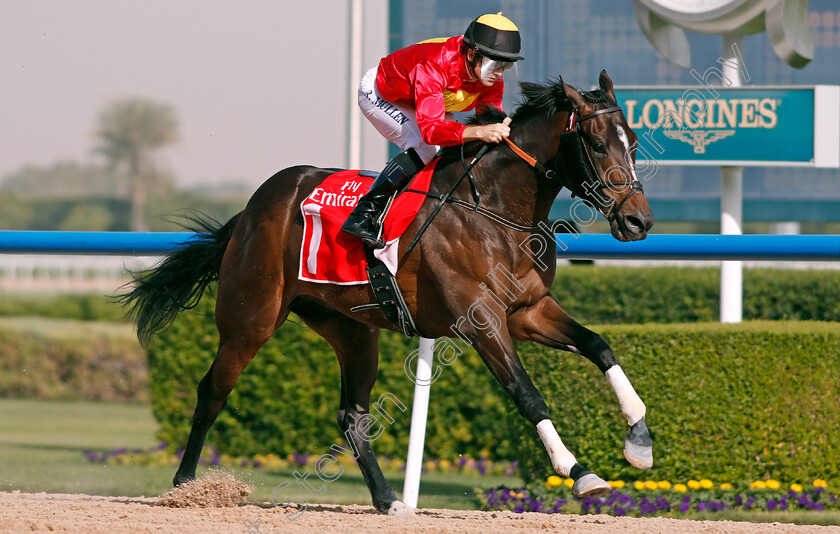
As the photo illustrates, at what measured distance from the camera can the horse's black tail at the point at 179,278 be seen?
14.9 feet

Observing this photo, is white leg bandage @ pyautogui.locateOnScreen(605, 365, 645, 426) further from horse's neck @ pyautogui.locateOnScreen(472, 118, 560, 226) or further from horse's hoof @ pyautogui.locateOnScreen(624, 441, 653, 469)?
horse's neck @ pyautogui.locateOnScreen(472, 118, 560, 226)

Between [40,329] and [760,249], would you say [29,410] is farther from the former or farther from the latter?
[760,249]

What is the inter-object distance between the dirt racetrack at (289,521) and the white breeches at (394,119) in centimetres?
139

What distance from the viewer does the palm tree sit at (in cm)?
4566

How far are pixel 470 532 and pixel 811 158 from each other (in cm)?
484

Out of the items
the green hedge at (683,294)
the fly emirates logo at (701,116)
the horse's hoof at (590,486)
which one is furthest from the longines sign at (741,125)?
the horse's hoof at (590,486)

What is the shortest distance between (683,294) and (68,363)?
6.66 metres

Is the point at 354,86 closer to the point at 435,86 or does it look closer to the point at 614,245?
the point at 614,245

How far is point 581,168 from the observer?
11.4 feet

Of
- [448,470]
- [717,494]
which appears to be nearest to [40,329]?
[448,470]

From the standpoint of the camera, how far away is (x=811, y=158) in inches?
283

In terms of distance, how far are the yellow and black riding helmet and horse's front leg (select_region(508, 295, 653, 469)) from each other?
0.90 m

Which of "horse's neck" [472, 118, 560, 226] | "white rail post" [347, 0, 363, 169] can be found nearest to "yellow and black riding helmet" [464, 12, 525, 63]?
"horse's neck" [472, 118, 560, 226]

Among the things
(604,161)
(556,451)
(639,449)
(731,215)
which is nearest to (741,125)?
(731,215)
